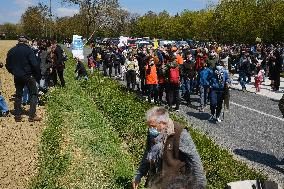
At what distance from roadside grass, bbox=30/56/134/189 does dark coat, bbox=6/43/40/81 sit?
147cm

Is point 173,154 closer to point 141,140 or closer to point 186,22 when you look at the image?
point 141,140

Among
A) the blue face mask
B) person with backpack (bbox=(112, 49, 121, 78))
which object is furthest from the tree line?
the blue face mask

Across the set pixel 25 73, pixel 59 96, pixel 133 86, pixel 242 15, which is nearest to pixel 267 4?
pixel 242 15

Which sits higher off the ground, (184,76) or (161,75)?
(161,75)

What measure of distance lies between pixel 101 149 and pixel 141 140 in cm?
118

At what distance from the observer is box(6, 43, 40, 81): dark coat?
38.4 feet

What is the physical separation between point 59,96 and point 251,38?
1820 inches

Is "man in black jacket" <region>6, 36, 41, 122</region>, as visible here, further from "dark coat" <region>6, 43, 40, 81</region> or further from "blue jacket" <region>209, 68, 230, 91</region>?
"blue jacket" <region>209, 68, 230, 91</region>

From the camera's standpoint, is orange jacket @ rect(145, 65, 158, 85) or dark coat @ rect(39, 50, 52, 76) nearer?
orange jacket @ rect(145, 65, 158, 85)

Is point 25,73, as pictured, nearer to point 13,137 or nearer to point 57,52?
point 13,137

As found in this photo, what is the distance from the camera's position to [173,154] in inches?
189

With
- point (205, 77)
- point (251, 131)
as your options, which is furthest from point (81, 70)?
point (251, 131)

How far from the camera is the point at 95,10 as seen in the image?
33969 mm

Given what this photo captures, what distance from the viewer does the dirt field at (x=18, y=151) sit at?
26.4 feet
